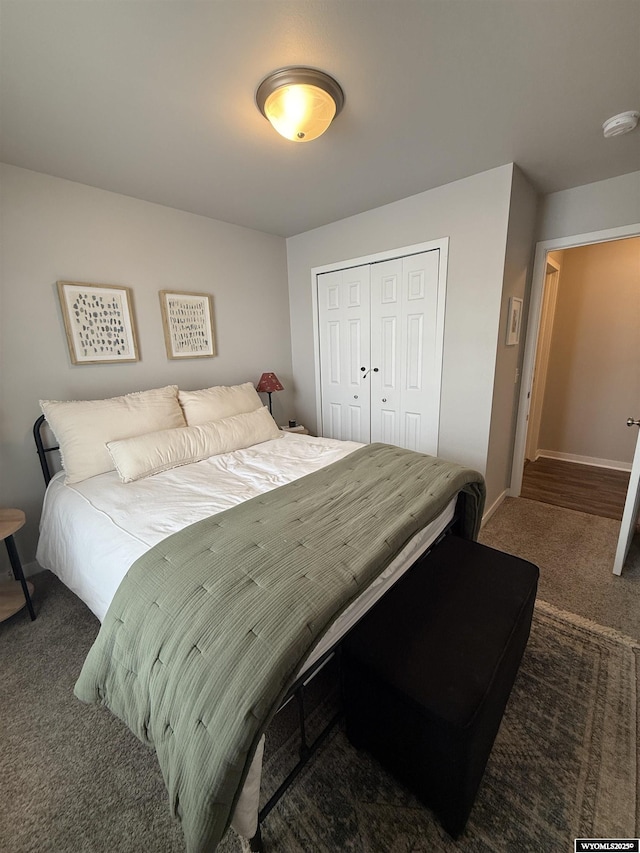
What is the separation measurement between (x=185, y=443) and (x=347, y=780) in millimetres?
1784

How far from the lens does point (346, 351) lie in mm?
3273

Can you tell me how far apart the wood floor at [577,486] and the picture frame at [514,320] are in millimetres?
1510

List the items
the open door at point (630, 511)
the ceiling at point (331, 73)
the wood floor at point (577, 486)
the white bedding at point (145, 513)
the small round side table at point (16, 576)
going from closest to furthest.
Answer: the ceiling at point (331, 73) < the white bedding at point (145, 513) < the small round side table at point (16, 576) < the open door at point (630, 511) < the wood floor at point (577, 486)


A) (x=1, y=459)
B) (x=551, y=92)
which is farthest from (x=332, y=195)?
(x=1, y=459)

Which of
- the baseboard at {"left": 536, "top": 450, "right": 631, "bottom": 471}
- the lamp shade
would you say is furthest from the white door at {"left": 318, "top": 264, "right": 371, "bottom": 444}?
the baseboard at {"left": 536, "top": 450, "right": 631, "bottom": 471}

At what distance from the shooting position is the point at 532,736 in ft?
4.13

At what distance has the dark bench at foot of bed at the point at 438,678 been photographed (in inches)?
36.7

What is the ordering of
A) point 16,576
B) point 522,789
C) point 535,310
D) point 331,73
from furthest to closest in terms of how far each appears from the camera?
point 535,310
point 16,576
point 331,73
point 522,789

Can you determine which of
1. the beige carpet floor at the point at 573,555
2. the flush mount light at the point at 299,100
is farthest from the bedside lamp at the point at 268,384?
the beige carpet floor at the point at 573,555

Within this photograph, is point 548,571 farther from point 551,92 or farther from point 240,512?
point 551,92

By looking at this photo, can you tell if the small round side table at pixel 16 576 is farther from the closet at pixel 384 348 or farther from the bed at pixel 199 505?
the closet at pixel 384 348

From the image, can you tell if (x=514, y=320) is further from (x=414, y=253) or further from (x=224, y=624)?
(x=224, y=624)

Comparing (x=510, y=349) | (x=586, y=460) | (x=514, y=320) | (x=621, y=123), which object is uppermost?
(x=621, y=123)

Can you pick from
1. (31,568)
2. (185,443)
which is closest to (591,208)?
(185,443)
